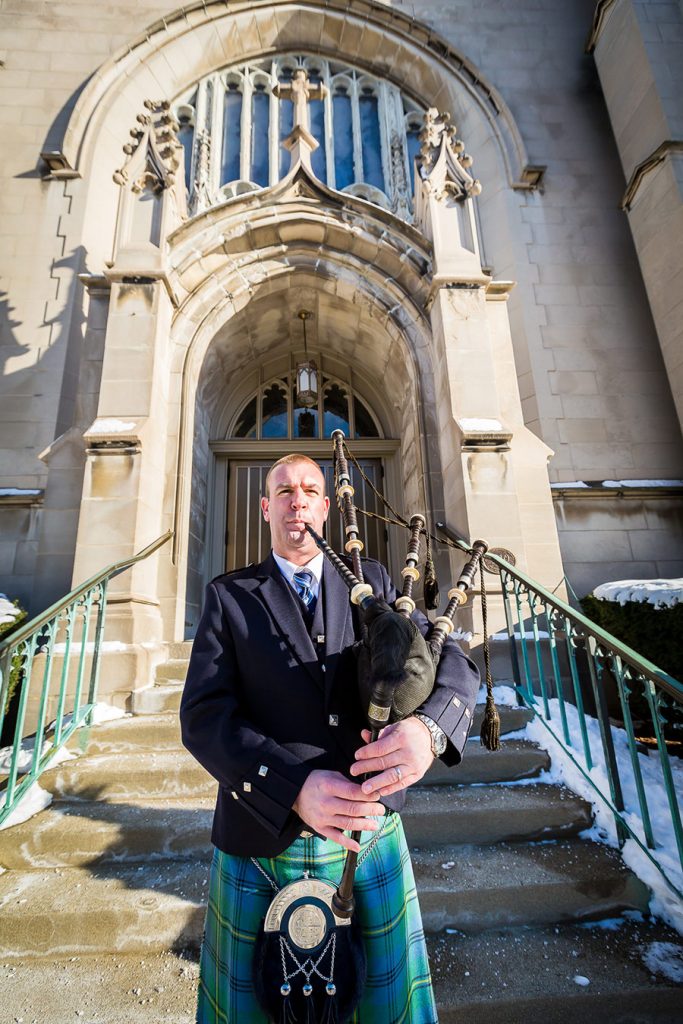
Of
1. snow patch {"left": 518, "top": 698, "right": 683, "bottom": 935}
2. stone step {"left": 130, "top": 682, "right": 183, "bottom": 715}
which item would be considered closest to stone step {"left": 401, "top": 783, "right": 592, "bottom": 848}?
snow patch {"left": 518, "top": 698, "right": 683, "bottom": 935}

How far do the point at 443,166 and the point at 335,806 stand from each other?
22.2 ft

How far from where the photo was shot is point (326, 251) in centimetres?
605

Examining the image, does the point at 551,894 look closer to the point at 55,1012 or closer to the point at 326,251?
the point at 55,1012

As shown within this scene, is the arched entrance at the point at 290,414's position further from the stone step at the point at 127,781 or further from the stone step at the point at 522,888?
the stone step at the point at 522,888

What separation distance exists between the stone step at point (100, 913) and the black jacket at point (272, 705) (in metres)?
1.28

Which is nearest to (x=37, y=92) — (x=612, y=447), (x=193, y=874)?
(x=612, y=447)

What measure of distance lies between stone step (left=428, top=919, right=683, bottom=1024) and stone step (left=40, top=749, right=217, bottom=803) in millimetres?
1543

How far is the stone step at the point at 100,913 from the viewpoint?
2.06 m

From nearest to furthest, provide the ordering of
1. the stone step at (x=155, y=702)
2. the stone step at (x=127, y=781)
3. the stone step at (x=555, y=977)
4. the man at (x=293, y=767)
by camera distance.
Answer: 1. the man at (x=293, y=767)
2. the stone step at (x=555, y=977)
3. the stone step at (x=127, y=781)
4. the stone step at (x=155, y=702)

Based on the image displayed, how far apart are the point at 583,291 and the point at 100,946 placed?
8177mm

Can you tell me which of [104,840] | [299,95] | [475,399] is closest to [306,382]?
[475,399]

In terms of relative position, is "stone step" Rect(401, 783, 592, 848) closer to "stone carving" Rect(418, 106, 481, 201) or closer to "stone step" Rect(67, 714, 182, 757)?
"stone step" Rect(67, 714, 182, 757)

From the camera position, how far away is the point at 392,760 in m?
0.96

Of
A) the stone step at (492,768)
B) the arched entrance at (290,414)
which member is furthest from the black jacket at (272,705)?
the arched entrance at (290,414)
